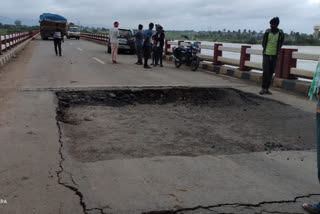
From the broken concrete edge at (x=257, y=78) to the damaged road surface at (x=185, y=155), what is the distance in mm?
2277

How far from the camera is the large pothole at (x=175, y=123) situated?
4555mm

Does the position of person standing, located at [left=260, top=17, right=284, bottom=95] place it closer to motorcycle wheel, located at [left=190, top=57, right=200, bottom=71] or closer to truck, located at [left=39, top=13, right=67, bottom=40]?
motorcycle wheel, located at [left=190, top=57, right=200, bottom=71]

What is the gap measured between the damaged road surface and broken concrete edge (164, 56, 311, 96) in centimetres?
228

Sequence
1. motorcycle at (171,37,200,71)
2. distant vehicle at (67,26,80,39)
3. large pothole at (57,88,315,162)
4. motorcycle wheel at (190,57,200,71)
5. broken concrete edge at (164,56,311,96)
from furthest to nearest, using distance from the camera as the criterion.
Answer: distant vehicle at (67,26,80,39) → motorcycle at (171,37,200,71) → motorcycle wheel at (190,57,200,71) → broken concrete edge at (164,56,311,96) → large pothole at (57,88,315,162)

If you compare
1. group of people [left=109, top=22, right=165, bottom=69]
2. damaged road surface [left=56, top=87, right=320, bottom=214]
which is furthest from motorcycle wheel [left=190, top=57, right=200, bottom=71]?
damaged road surface [left=56, top=87, right=320, bottom=214]

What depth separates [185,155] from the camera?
4262 millimetres

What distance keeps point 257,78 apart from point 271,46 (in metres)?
2.69

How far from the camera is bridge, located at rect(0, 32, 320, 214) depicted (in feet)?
9.93

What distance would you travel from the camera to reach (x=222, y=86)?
9.41 metres

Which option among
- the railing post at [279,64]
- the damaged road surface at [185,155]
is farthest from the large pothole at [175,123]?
the railing post at [279,64]

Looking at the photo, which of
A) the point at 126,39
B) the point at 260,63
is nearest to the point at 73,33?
the point at 126,39

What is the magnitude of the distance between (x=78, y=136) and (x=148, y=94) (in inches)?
137

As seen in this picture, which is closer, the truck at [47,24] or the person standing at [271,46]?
the person standing at [271,46]

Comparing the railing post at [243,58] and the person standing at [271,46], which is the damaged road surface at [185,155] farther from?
the railing post at [243,58]
